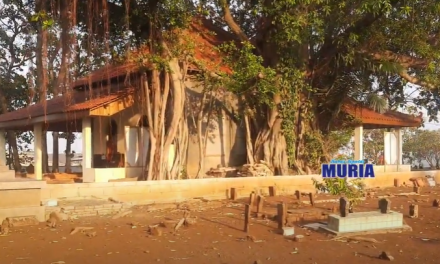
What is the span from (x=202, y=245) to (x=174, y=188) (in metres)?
4.81

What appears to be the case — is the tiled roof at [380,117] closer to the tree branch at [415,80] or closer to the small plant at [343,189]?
the tree branch at [415,80]

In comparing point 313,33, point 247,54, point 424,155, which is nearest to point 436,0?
point 313,33

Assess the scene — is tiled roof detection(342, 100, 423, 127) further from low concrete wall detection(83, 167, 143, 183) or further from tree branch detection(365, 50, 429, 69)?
low concrete wall detection(83, 167, 143, 183)

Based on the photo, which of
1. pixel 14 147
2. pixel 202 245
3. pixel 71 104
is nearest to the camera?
pixel 202 245

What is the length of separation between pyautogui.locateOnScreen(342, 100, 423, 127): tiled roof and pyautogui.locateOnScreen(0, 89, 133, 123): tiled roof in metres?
8.00

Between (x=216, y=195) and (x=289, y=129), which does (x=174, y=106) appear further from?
(x=289, y=129)

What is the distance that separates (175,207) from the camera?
35.7 ft

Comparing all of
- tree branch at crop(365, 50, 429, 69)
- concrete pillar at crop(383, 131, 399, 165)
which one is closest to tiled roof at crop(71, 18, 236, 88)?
tree branch at crop(365, 50, 429, 69)

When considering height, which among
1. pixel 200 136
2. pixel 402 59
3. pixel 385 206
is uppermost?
pixel 402 59

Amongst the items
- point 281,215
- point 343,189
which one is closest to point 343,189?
point 343,189

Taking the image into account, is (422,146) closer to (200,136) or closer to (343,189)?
(200,136)

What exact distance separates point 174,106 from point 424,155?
30.4 m

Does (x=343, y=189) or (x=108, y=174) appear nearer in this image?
(x=343, y=189)

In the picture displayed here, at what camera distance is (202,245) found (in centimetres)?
707
